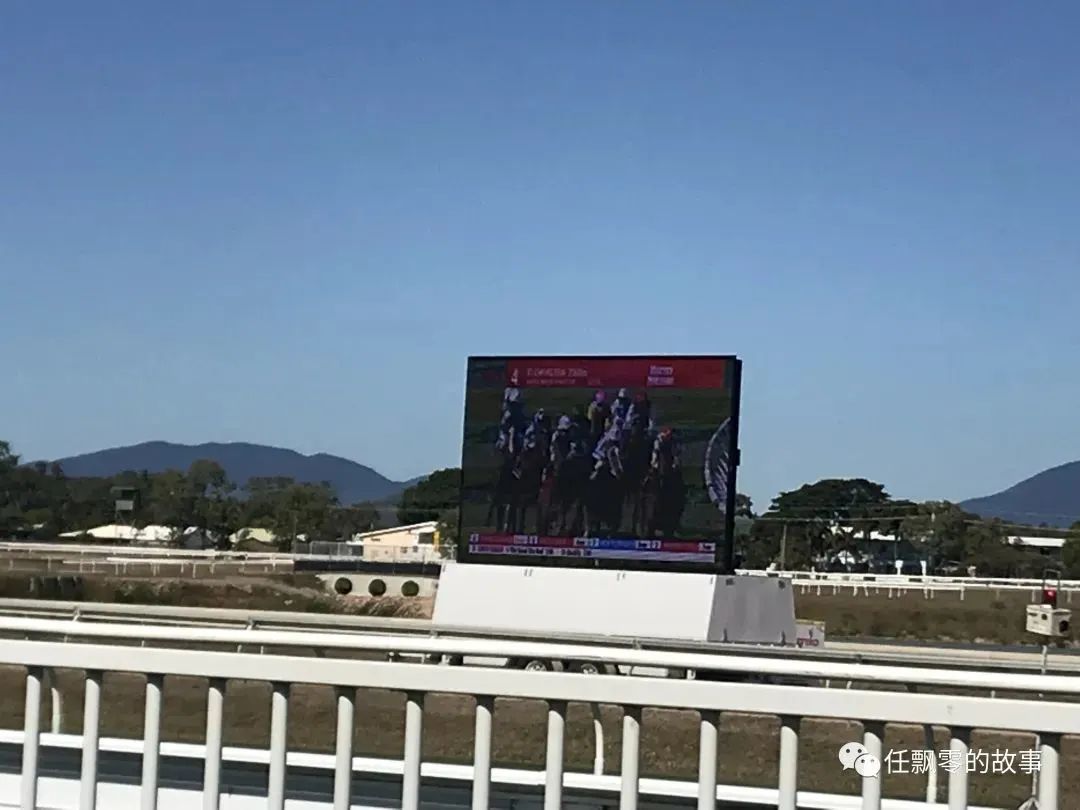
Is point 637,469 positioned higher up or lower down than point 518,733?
higher up

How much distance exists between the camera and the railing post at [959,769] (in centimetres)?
336

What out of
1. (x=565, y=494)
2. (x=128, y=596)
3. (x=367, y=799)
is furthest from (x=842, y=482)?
(x=367, y=799)

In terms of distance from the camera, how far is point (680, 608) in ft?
70.0

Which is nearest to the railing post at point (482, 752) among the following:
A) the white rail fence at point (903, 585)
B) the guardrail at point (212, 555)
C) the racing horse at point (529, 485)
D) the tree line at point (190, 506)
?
the racing horse at point (529, 485)

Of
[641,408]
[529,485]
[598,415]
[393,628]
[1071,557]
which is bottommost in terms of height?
[1071,557]

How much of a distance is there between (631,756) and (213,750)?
1.09 metres

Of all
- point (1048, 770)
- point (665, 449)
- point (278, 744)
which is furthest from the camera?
point (665, 449)

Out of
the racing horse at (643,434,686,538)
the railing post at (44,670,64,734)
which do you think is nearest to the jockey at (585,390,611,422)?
the racing horse at (643,434,686,538)

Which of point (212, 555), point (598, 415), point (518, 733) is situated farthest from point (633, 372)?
point (212, 555)

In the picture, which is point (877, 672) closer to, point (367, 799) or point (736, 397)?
point (367, 799)

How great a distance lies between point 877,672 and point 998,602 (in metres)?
46.9

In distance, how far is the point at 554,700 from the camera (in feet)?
12.0

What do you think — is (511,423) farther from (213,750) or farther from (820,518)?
(820,518)

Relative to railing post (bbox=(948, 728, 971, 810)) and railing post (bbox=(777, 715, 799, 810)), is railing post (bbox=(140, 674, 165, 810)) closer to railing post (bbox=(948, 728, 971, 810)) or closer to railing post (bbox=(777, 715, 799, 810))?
railing post (bbox=(777, 715, 799, 810))
